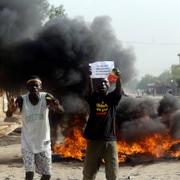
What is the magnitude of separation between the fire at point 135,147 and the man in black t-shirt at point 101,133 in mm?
4324

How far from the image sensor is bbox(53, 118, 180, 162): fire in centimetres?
1048

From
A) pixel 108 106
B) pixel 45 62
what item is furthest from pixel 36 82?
pixel 45 62

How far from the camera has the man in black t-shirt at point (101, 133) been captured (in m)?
5.93

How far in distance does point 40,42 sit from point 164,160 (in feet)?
15.1

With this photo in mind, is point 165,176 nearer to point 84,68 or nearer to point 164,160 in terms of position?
point 164,160

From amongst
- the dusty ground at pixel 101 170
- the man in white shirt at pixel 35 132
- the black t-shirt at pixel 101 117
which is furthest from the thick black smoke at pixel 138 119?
the man in white shirt at pixel 35 132

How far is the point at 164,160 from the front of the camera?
398 inches

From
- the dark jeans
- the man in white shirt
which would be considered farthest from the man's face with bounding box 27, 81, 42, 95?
the dark jeans

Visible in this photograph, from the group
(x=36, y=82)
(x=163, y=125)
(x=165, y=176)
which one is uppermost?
(x=36, y=82)

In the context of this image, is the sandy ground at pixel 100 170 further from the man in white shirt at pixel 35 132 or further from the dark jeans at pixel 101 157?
the man in white shirt at pixel 35 132

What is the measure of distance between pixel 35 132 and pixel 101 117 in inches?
35.5

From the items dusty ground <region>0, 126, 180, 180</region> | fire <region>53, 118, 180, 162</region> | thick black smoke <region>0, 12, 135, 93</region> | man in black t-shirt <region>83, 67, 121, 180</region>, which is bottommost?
dusty ground <region>0, 126, 180, 180</region>

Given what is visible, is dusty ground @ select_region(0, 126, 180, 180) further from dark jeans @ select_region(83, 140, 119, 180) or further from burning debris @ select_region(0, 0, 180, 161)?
dark jeans @ select_region(83, 140, 119, 180)

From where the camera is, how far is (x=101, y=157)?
6055mm
